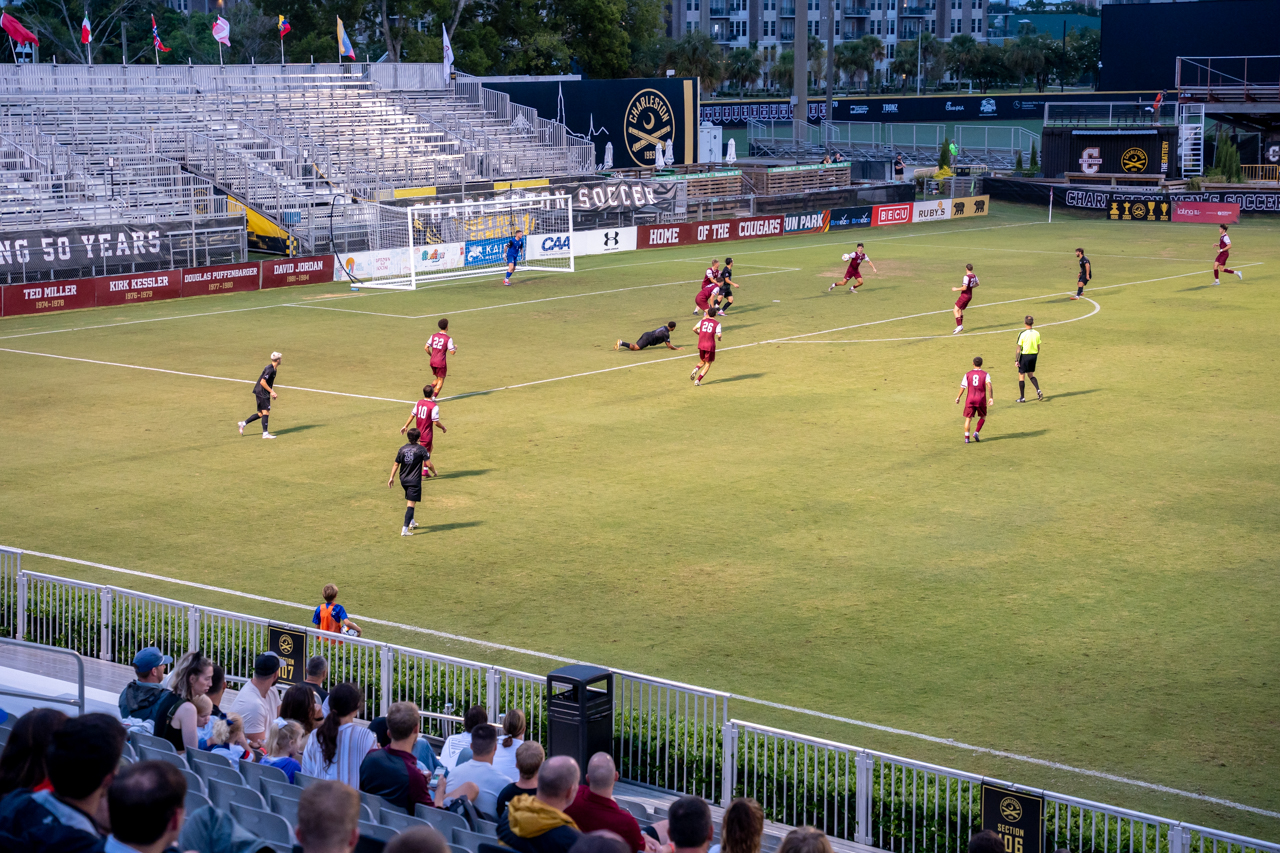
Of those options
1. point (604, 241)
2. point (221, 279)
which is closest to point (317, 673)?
point (221, 279)

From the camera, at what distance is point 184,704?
10336mm

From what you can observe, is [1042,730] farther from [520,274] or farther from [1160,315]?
[520,274]

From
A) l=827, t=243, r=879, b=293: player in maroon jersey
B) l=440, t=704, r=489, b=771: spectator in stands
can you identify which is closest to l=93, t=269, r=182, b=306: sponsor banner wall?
l=827, t=243, r=879, b=293: player in maroon jersey

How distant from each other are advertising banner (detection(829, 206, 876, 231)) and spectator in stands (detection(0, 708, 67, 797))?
64314 mm

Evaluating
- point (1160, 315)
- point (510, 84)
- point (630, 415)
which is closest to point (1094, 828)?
point (630, 415)

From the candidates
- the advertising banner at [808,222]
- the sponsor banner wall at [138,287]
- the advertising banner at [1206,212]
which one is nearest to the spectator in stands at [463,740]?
the sponsor banner wall at [138,287]

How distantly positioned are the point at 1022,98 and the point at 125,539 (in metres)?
105

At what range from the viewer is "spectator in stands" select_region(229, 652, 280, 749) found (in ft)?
37.1

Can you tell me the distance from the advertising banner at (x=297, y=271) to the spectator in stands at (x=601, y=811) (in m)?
42.9

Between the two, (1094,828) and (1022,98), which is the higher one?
(1022,98)

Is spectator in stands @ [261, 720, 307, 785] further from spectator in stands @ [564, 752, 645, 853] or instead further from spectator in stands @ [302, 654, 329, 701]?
spectator in stands @ [564, 752, 645, 853]

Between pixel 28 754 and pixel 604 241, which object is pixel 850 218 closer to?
pixel 604 241

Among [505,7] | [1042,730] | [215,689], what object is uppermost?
[505,7]

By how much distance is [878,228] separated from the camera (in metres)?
69.8
